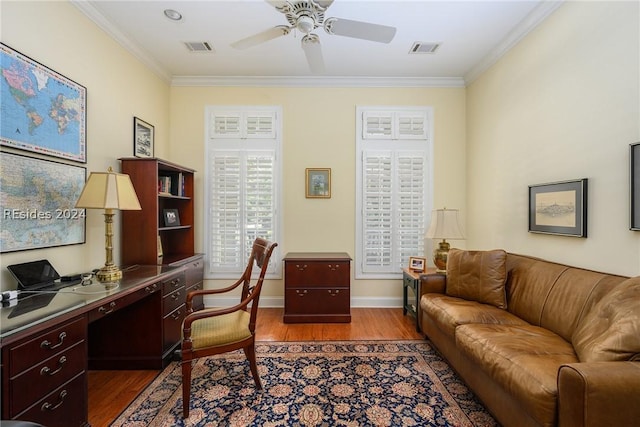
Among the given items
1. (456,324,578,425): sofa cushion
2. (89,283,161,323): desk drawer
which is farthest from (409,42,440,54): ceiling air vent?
(89,283,161,323): desk drawer

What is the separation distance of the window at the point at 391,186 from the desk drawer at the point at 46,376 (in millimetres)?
3029

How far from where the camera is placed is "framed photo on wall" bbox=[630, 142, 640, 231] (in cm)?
176

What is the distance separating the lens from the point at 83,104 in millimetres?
2383

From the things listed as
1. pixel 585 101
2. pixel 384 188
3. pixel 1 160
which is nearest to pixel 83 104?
pixel 1 160

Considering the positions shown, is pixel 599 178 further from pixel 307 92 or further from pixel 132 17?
pixel 132 17

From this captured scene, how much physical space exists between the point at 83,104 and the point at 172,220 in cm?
147

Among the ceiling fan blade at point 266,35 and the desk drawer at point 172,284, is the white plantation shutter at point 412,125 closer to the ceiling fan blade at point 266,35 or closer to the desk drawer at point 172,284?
the ceiling fan blade at point 266,35

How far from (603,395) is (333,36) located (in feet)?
10.8

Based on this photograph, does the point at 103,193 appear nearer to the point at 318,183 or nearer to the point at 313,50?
the point at 313,50

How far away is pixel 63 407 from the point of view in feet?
4.90

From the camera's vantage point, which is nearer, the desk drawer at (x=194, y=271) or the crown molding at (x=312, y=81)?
the desk drawer at (x=194, y=271)

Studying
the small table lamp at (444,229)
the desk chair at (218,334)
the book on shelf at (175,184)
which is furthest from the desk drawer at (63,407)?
the small table lamp at (444,229)

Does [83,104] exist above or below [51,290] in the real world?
above

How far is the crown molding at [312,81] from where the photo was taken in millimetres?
3818
